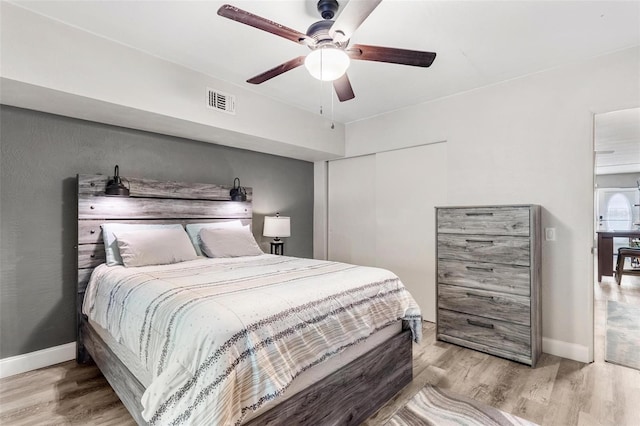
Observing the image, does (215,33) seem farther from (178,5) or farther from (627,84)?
(627,84)

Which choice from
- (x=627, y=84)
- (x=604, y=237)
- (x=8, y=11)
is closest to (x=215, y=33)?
(x=8, y=11)

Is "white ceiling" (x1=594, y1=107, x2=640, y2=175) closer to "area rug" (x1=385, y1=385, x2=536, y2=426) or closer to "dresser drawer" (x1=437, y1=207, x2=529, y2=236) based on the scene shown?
"dresser drawer" (x1=437, y1=207, x2=529, y2=236)

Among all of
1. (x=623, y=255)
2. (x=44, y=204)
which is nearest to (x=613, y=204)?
(x=623, y=255)

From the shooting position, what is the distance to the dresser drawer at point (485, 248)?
8.76 ft

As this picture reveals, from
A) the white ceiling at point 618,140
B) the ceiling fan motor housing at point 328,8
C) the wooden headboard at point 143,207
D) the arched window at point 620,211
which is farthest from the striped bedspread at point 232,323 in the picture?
the arched window at point 620,211

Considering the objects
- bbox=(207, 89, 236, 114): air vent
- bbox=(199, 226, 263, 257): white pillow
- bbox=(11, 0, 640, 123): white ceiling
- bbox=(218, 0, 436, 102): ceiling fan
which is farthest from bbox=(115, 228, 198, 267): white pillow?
bbox=(218, 0, 436, 102): ceiling fan

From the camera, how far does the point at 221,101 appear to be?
3082 millimetres

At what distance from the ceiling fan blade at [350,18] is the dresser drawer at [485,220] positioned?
76.5 inches

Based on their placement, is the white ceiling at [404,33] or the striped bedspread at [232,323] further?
the white ceiling at [404,33]

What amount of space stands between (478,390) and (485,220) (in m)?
1.38

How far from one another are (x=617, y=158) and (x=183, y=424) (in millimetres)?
8518

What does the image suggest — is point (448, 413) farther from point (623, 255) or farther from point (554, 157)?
point (623, 255)

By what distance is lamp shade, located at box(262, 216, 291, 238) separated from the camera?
13.0 feet

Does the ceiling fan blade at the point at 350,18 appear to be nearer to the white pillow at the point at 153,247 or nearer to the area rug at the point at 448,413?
the white pillow at the point at 153,247
